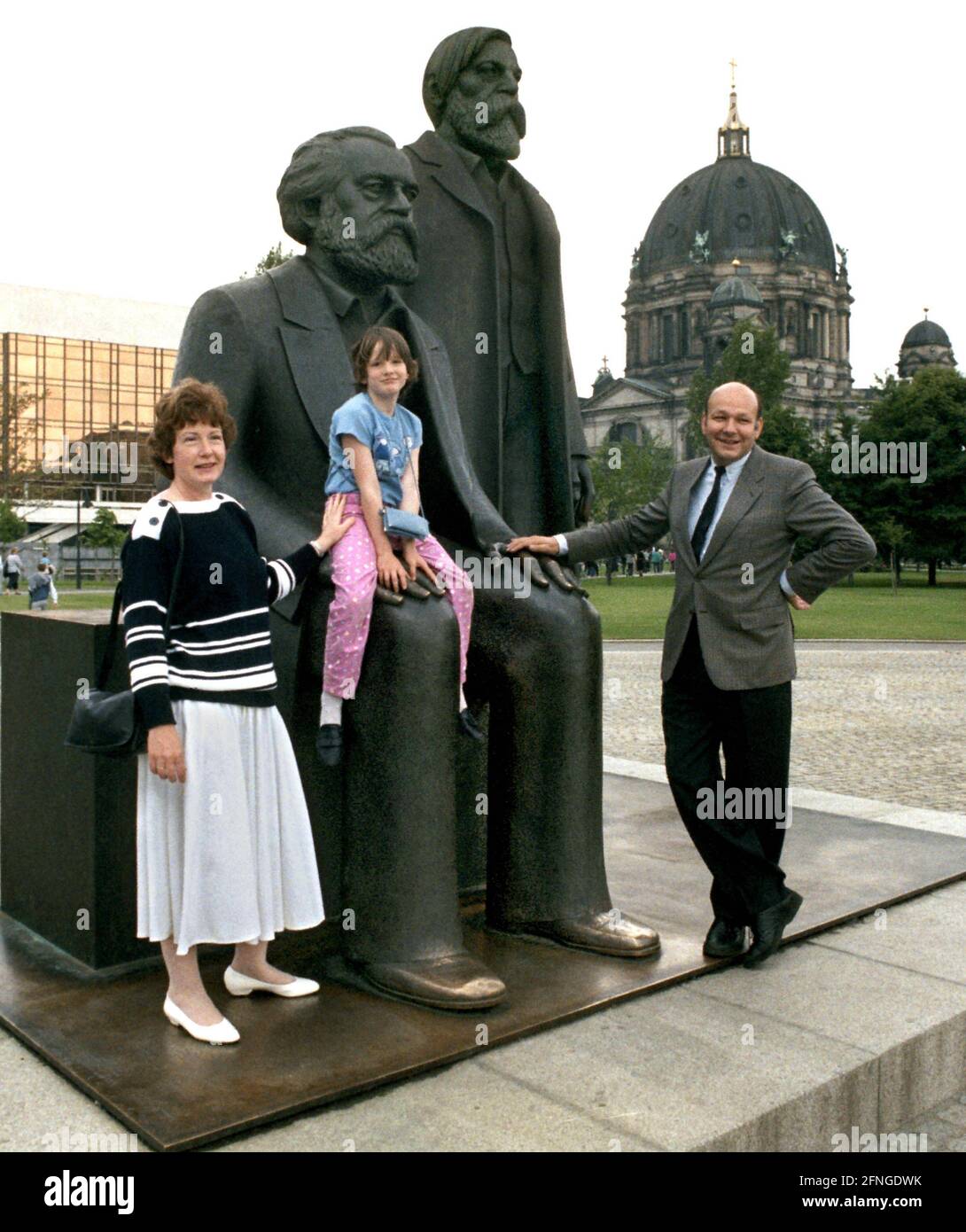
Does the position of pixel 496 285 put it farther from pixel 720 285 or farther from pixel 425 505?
pixel 720 285

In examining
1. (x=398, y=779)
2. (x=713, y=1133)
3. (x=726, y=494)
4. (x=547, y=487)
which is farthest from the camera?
(x=547, y=487)

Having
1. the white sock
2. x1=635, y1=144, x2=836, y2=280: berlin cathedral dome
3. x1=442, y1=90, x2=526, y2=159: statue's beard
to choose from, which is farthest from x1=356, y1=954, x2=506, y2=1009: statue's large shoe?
x1=635, y1=144, x2=836, y2=280: berlin cathedral dome

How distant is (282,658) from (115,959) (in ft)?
3.45

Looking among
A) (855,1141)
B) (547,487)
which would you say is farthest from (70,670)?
(855,1141)

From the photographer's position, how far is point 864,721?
462 inches

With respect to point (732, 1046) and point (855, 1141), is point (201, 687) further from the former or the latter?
point (855, 1141)

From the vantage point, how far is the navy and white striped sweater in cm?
303

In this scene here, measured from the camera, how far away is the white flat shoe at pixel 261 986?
3.51 m

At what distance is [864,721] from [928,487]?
3946 centimetres

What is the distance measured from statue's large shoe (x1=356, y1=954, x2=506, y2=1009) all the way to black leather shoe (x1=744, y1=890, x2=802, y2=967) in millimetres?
872

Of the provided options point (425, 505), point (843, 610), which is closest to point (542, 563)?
point (425, 505)

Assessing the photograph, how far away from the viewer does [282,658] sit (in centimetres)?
401

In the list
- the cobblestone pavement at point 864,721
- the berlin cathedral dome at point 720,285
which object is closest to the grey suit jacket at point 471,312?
the cobblestone pavement at point 864,721

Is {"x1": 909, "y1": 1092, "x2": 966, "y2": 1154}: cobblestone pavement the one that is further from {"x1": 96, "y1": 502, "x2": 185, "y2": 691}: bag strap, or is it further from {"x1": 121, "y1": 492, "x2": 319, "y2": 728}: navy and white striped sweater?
{"x1": 96, "y1": 502, "x2": 185, "y2": 691}: bag strap
